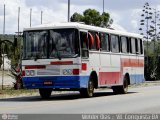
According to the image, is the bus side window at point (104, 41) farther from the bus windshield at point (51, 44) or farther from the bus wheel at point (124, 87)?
the bus wheel at point (124, 87)

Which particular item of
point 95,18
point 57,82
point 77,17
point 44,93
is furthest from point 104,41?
point 77,17

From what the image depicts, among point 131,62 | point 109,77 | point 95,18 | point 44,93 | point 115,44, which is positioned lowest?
point 44,93

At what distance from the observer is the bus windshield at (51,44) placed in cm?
2480

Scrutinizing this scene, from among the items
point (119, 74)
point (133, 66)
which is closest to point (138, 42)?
point (133, 66)

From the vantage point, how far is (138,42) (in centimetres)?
3300

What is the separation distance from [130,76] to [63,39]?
25.8 ft

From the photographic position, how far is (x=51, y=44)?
25.0m

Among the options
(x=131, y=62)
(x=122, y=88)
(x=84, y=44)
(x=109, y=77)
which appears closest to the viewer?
(x=84, y=44)

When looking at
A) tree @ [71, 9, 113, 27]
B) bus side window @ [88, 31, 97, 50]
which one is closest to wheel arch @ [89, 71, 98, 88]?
bus side window @ [88, 31, 97, 50]

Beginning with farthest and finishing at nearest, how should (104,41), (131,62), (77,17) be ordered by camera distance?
(77,17), (131,62), (104,41)

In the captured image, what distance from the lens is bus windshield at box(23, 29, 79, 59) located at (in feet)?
Answer: 81.4

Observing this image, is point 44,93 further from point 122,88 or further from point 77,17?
point 77,17

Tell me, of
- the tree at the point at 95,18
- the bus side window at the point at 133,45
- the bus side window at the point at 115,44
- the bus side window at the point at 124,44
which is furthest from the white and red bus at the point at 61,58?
the tree at the point at 95,18

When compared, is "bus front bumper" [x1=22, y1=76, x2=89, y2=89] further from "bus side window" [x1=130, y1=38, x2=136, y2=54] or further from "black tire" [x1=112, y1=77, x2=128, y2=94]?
"bus side window" [x1=130, y1=38, x2=136, y2=54]
